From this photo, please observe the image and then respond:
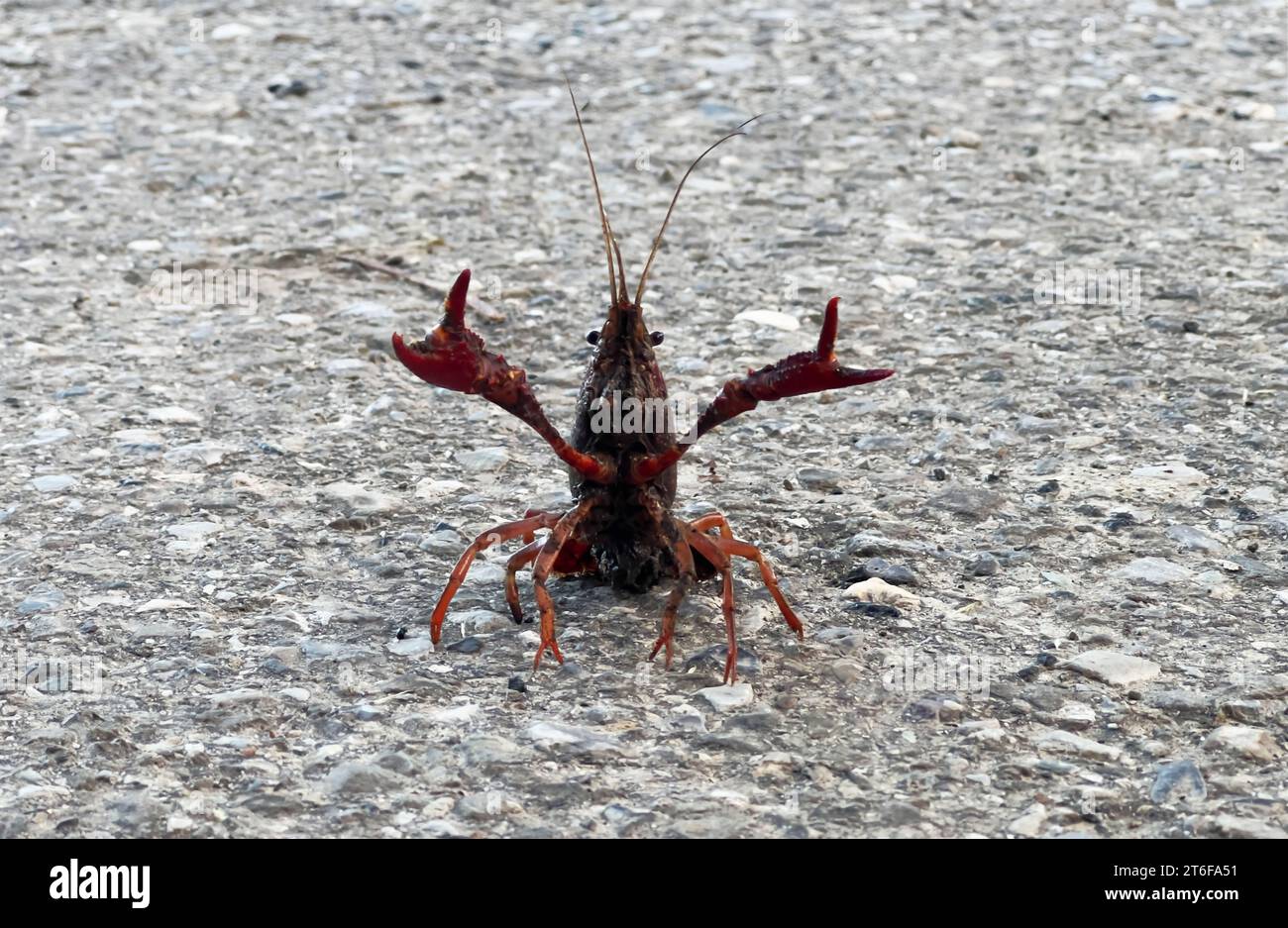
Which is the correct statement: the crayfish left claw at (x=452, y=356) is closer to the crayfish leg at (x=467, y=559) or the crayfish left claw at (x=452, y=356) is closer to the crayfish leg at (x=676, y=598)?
the crayfish leg at (x=467, y=559)

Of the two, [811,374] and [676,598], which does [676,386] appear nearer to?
[676,598]

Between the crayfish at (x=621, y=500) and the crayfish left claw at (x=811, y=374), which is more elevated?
the crayfish left claw at (x=811, y=374)

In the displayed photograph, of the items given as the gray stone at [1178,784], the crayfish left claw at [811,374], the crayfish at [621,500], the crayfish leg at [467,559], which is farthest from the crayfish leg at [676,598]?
the gray stone at [1178,784]

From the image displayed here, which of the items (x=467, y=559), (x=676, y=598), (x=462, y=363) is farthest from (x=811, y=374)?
(x=467, y=559)

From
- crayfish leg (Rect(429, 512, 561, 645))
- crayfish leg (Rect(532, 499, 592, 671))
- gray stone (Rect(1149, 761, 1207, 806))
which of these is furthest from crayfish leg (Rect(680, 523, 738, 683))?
gray stone (Rect(1149, 761, 1207, 806))

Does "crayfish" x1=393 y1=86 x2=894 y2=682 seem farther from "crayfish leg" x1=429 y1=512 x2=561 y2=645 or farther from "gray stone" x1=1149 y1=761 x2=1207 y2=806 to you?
"gray stone" x1=1149 y1=761 x2=1207 y2=806
